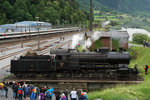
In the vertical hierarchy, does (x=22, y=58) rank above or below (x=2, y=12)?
below

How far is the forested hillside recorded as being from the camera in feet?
412

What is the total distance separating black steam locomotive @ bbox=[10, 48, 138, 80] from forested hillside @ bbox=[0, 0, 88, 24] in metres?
88.4

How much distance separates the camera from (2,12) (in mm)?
123062

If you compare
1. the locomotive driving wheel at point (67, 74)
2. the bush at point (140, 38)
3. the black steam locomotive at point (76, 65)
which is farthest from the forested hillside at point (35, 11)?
the locomotive driving wheel at point (67, 74)

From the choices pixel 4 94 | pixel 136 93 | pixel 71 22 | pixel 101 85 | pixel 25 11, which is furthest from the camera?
pixel 71 22

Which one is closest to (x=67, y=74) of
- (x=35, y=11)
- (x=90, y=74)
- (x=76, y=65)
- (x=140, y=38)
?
(x=76, y=65)

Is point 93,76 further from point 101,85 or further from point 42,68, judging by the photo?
point 42,68

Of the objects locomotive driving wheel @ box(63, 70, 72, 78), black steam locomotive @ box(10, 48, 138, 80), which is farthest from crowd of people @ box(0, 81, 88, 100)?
locomotive driving wheel @ box(63, 70, 72, 78)

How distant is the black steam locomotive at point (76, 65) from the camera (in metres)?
27.7

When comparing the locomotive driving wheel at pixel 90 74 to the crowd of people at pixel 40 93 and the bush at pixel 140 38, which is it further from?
the bush at pixel 140 38

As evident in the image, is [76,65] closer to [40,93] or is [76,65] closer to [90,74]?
[90,74]

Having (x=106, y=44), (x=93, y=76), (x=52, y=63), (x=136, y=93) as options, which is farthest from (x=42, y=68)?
(x=106, y=44)

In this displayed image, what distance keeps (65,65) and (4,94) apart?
8.22m

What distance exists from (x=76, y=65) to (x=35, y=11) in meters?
115
